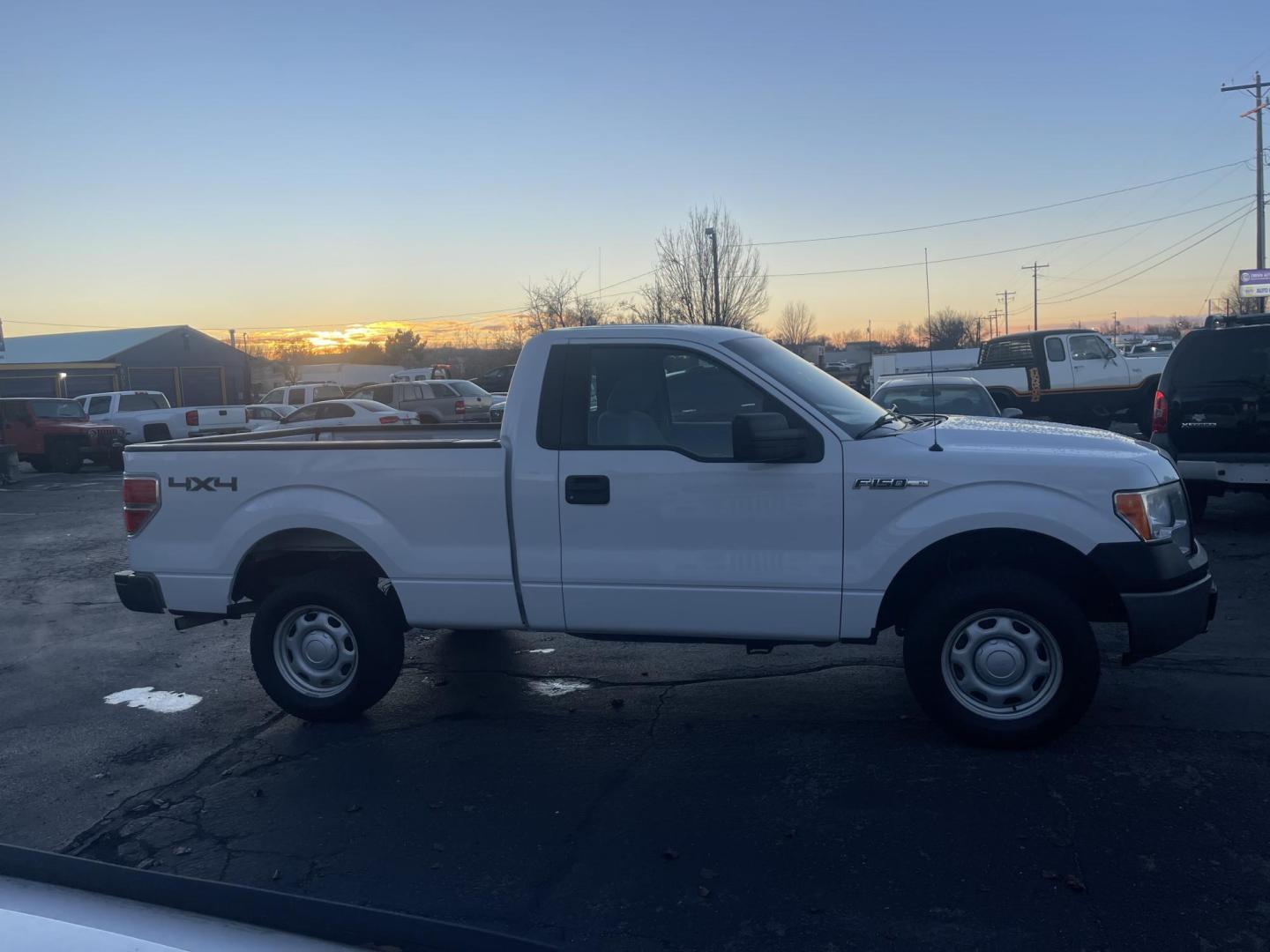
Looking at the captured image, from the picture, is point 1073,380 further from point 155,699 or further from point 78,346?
point 78,346

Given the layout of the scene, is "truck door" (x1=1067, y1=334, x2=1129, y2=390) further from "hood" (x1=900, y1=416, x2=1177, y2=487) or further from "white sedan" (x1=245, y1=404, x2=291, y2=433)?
"white sedan" (x1=245, y1=404, x2=291, y2=433)

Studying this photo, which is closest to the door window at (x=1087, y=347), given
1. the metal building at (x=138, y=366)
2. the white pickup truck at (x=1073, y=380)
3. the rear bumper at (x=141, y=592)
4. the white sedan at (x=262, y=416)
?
the white pickup truck at (x=1073, y=380)

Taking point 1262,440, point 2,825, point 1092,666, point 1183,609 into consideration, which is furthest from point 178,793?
point 1262,440

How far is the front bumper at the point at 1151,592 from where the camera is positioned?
4.65 m

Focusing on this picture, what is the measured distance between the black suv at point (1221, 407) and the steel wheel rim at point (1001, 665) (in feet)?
19.7

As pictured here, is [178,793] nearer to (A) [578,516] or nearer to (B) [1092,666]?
(A) [578,516]

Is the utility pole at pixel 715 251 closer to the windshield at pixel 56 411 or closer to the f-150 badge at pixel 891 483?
the windshield at pixel 56 411

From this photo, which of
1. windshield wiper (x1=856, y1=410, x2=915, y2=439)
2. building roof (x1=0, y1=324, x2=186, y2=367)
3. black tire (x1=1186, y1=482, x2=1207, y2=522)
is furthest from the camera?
building roof (x1=0, y1=324, x2=186, y2=367)

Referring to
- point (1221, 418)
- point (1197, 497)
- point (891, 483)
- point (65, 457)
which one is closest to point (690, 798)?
point (891, 483)

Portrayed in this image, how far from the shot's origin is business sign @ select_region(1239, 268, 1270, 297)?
4638 centimetres

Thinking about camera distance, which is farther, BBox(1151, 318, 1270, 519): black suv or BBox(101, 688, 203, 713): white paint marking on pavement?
BBox(1151, 318, 1270, 519): black suv

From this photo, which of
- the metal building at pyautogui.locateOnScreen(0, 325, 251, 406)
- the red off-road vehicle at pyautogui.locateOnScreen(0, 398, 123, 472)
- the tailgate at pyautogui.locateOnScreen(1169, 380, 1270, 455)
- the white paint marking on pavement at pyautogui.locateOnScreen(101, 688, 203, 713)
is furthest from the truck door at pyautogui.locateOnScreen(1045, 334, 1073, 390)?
the metal building at pyautogui.locateOnScreen(0, 325, 251, 406)

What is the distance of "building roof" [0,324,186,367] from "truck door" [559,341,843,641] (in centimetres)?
5273

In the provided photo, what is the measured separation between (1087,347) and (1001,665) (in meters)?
17.3
